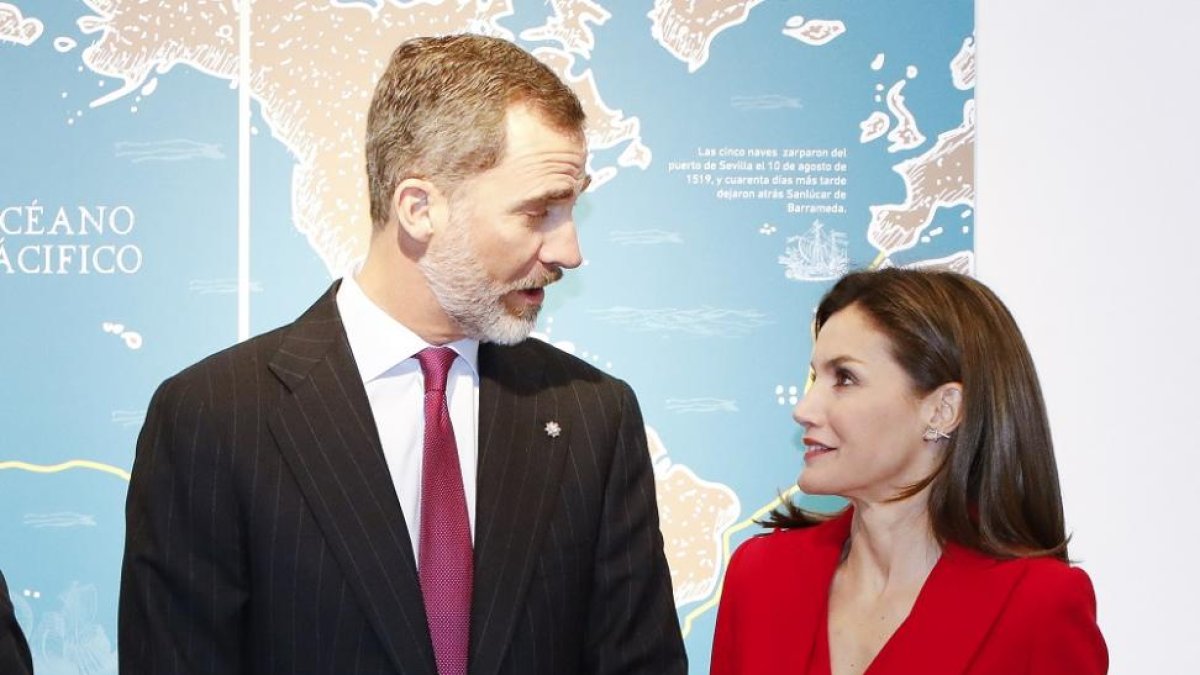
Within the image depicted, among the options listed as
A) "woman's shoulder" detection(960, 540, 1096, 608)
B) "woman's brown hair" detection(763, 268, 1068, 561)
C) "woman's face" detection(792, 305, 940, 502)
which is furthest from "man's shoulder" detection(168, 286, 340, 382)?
"woman's shoulder" detection(960, 540, 1096, 608)

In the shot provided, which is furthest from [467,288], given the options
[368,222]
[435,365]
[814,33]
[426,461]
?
[814,33]

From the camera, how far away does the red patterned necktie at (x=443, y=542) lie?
1810 mm

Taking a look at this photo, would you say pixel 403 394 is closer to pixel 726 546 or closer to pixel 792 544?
pixel 792 544

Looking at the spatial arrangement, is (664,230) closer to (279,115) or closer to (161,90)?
(279,115)

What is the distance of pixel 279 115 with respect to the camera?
311 centimetres

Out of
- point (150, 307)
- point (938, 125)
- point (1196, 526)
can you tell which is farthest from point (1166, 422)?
point (150, 307)

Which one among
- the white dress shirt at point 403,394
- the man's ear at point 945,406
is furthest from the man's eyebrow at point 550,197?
the man's ear at point 945,406

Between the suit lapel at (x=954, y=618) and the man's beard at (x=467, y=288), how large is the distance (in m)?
0.76

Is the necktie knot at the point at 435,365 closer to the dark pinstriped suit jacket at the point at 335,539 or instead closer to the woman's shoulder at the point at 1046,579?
the dark pinstriped suit jacket at the point at 335,539

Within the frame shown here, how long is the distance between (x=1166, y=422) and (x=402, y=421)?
1974mm

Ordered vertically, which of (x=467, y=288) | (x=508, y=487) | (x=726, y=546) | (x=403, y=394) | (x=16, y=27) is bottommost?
(x=726, y=546)

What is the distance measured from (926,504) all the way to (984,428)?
0.51ft

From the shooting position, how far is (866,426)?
224 centimetres

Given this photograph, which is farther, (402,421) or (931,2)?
(931,2)
